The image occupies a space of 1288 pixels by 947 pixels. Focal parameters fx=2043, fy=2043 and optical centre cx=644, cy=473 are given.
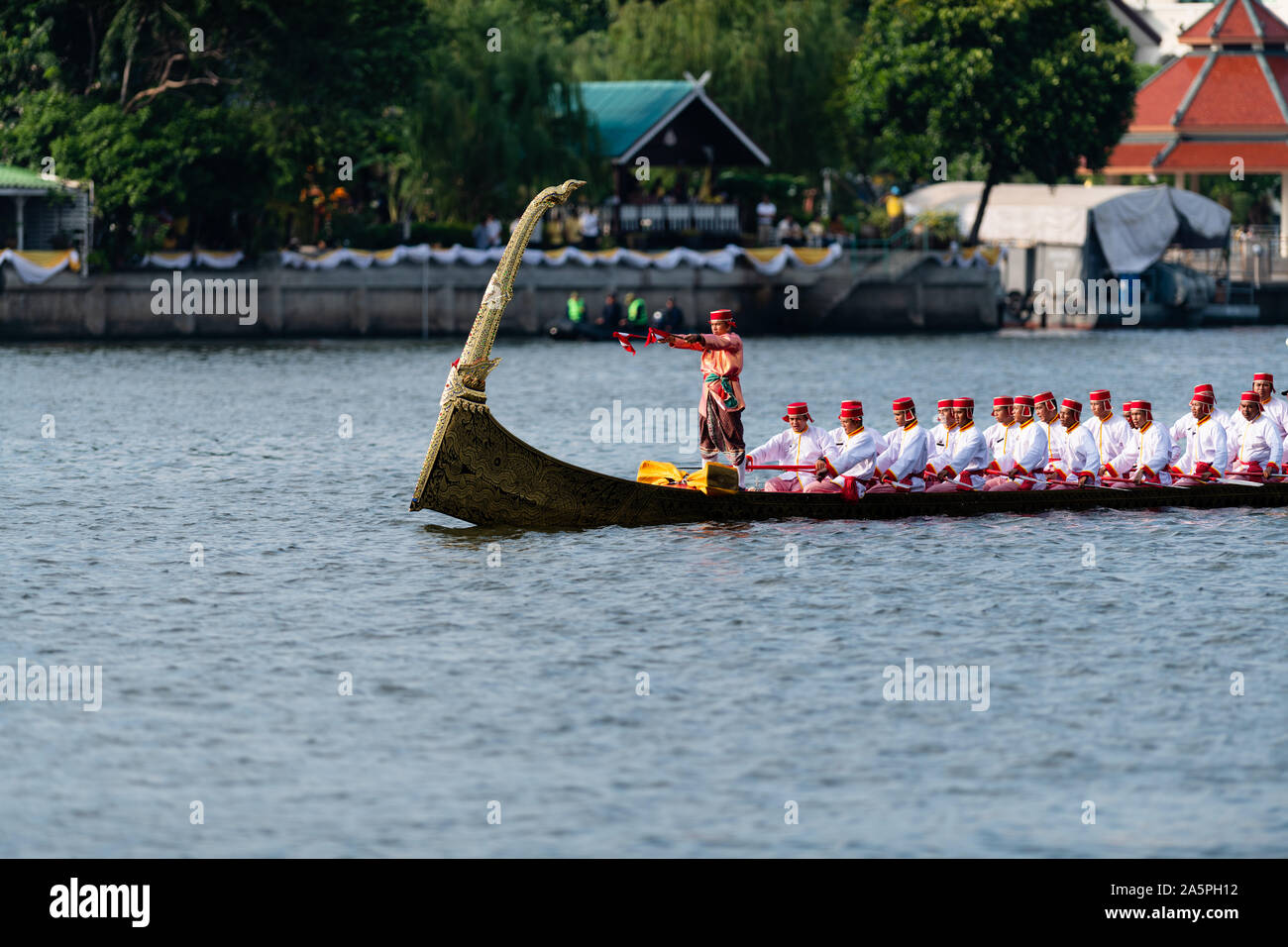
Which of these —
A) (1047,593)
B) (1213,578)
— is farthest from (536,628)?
(1213,578)

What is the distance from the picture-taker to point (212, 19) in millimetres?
60500

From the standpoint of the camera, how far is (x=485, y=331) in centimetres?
2281

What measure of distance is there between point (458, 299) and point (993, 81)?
2012 centimetres

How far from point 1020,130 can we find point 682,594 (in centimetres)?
5118

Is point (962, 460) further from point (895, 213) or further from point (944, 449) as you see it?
point (895, 213)

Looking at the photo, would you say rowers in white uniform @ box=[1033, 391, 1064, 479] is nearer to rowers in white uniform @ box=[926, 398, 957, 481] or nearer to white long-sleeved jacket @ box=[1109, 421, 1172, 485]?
white long-sleeved jacket @ box=[1109, 421, 1172, 485]

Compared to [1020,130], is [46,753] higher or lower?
lower

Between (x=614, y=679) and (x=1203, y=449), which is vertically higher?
(x=1203, y=449)

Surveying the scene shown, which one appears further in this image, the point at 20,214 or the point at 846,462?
the point at 20,214

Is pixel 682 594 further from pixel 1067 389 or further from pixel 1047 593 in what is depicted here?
pixel 1067 389

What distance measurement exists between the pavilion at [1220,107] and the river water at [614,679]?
193 feet

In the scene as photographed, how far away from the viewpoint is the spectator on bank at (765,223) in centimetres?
6919

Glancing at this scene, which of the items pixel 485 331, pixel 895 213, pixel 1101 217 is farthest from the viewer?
pixel 895 213

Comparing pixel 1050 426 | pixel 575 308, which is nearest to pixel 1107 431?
pixel 1050 426
